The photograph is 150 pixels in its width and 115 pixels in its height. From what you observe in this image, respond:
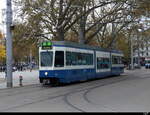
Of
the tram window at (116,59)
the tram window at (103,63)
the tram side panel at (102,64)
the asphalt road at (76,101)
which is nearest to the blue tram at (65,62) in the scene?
the tram side panel at (102,64)

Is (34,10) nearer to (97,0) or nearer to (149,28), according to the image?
(97,0)

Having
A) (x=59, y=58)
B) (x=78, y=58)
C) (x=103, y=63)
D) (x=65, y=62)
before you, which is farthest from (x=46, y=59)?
(x=103, y=63)

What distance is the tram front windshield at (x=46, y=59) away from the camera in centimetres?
2283

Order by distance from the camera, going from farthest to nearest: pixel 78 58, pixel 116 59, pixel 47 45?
pixel 116 59 → pixel 78 58 → pixel 47 45

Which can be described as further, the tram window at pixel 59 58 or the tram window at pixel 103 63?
the tram window at pixel 103 63

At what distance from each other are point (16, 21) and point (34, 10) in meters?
3.40

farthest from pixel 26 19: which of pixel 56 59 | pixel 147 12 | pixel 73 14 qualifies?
pixel 147 12

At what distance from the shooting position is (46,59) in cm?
2305

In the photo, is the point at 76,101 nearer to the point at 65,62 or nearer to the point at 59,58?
the point at 59,58

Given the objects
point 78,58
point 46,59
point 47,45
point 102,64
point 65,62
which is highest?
point 47,45

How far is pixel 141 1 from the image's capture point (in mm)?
28516

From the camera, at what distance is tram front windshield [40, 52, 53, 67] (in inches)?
899

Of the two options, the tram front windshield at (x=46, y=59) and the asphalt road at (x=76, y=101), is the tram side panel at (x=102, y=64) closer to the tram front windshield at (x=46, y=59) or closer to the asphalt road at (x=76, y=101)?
the tram front windshield at (x=46, y=59)

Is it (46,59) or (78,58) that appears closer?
(46,59)
